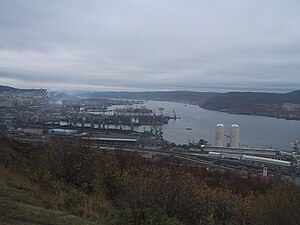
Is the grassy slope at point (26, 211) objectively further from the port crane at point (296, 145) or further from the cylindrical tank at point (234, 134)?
the port crane at point (296, 145)

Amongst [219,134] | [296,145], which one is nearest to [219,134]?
[219,134]

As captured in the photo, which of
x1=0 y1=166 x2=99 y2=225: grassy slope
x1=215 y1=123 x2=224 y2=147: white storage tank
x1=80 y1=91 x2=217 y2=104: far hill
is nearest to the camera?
x1=0 y1=166 x2=99 y2=225: grassy slope

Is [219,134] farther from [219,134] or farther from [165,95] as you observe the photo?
[165,95]

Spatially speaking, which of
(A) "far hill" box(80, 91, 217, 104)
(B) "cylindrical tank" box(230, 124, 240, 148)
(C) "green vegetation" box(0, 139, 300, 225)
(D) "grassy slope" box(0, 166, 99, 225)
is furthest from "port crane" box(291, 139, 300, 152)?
(A) "far hill" box(80, 91, 217, 104)

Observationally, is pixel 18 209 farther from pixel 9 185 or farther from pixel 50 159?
pixel 50 159

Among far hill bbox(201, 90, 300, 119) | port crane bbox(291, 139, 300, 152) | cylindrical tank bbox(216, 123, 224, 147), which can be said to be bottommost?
port crane bbox(291, 139, 300, 152)

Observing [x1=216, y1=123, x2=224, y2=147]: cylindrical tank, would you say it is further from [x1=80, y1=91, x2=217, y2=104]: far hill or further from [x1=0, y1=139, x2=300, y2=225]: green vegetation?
[x1=80, y1=91, x2=217, y2=104]: far hill

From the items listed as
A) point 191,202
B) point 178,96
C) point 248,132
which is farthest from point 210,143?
point 178,96
